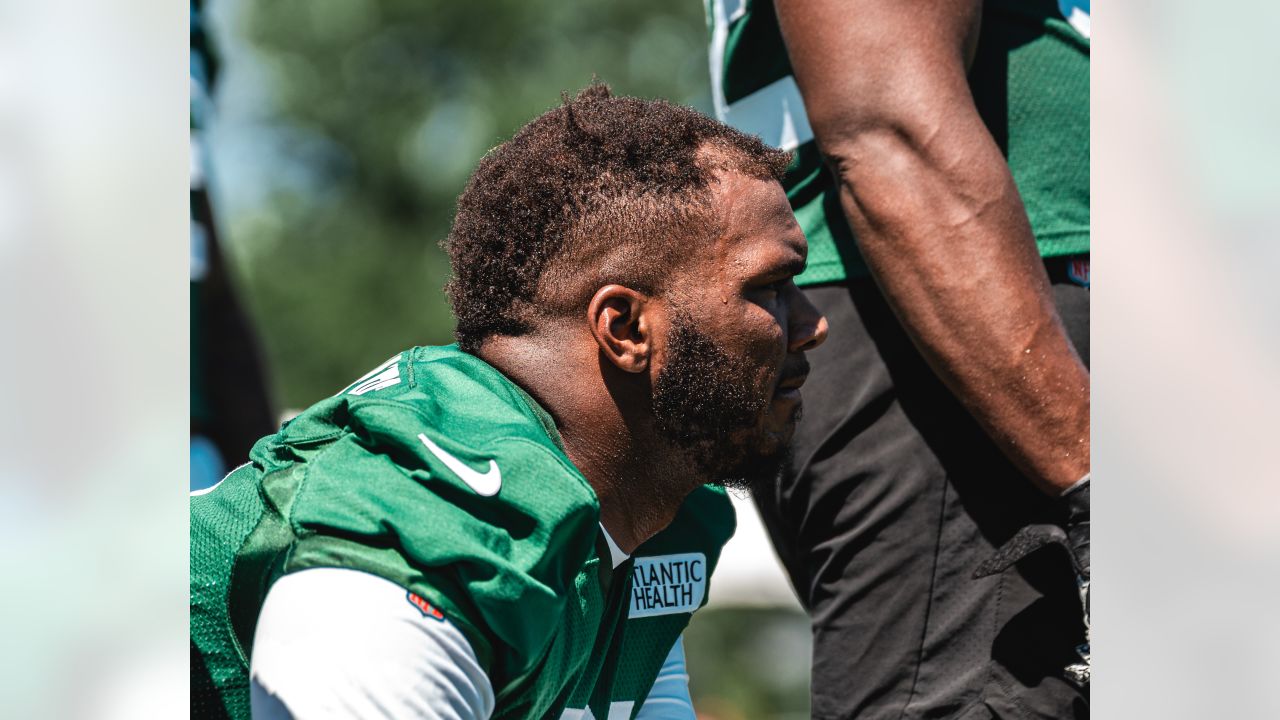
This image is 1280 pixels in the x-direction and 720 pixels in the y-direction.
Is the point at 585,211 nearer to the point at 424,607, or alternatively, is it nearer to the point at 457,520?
the point at 457,520

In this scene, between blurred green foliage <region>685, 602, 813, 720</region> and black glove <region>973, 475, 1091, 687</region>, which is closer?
black glove <region>973, 475, 1091, 687</region>

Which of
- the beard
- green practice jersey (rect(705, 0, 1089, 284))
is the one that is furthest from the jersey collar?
green practice jersey (rect(705, 0, 1089, 284))

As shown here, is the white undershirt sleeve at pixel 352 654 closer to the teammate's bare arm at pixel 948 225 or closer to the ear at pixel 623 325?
the ear at pixel 623 325

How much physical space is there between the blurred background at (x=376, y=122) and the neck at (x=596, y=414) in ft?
60.3

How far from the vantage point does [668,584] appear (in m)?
2.53

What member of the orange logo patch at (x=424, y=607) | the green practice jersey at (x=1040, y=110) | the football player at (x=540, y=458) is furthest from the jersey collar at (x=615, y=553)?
the green practice jersey at (x=1040, y=110)

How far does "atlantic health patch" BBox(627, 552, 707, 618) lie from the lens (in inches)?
97.4

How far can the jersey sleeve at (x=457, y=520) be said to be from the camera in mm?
1629

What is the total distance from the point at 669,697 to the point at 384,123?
851 inches

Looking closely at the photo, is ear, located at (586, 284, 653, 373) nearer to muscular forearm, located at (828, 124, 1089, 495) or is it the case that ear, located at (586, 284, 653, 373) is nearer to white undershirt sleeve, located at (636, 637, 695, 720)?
muscular forearm, located at (828, 124, 1089, 495)

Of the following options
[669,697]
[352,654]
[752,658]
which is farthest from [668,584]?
[752,658]

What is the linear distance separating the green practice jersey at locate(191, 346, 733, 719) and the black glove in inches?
24.9
